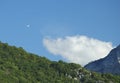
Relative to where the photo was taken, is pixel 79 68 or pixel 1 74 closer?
pixel 1 74

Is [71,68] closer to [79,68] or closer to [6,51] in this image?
[79,68]

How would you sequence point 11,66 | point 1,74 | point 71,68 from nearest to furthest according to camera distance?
point 1,74 → point 11,66 → point 71,68

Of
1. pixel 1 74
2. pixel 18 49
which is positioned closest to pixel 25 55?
pixel 18 49

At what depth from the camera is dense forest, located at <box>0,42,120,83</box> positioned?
170 meters

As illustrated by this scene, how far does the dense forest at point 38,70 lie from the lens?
17038 cm

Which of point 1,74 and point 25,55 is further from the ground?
point 25,55

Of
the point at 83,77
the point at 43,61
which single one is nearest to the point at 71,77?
the point at 83,77

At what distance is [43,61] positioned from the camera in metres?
192

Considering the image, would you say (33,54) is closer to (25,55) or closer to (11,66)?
(25,55)

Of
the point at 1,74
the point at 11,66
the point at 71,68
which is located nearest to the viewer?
the point at 1,74

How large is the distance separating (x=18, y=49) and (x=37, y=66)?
14811 millimetres

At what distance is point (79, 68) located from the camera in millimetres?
185375

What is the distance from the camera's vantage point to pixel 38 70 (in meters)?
179

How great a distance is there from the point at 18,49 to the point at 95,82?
33115 mm
